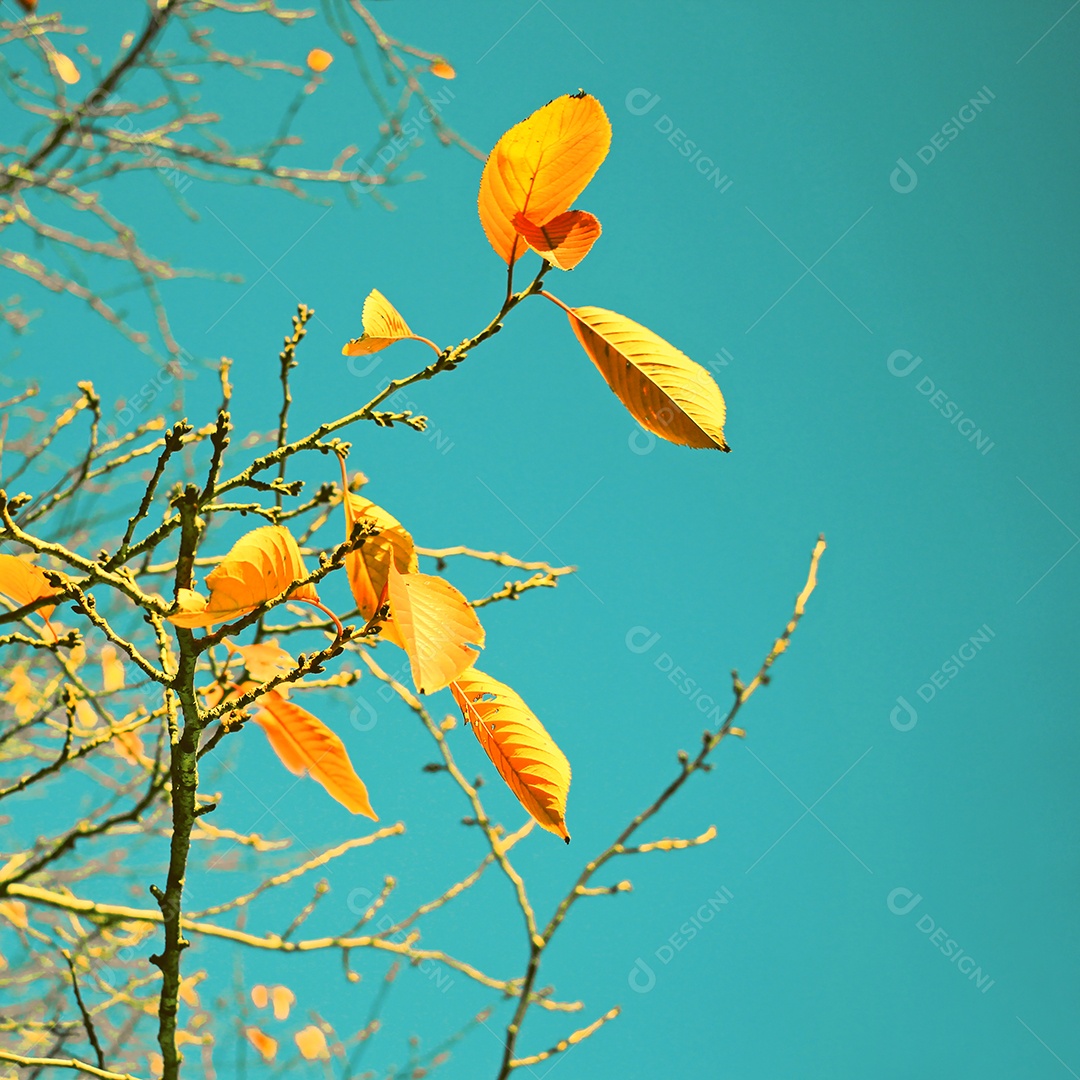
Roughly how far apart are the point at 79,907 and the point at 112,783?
2089 millimetres

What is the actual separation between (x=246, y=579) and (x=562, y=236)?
1.37 feet

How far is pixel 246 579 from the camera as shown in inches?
27.1

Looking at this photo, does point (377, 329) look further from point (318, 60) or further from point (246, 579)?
point (318, 60)

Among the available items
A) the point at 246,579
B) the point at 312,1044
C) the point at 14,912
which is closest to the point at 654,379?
the point at 246,579

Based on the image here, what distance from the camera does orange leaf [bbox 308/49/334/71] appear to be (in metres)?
2.61

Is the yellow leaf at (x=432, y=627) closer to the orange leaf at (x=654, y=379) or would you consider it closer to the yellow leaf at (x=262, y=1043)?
the orange leaf at (x=654, y=379)

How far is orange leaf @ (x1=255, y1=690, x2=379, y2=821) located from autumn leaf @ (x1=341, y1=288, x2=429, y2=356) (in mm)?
423

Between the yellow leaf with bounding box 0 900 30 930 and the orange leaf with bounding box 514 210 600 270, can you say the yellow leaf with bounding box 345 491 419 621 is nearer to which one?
the orange leaf with bounding box 514 210 600 270

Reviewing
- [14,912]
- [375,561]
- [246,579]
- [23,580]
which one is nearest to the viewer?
[246,579]

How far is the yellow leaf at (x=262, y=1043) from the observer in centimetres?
279

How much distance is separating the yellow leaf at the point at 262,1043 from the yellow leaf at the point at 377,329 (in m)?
2.77

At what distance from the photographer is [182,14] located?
230cm

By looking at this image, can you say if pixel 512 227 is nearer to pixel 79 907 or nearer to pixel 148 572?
pixel 148 572

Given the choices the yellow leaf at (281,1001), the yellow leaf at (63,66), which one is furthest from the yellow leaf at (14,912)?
the yellow leaf at (63,66)
